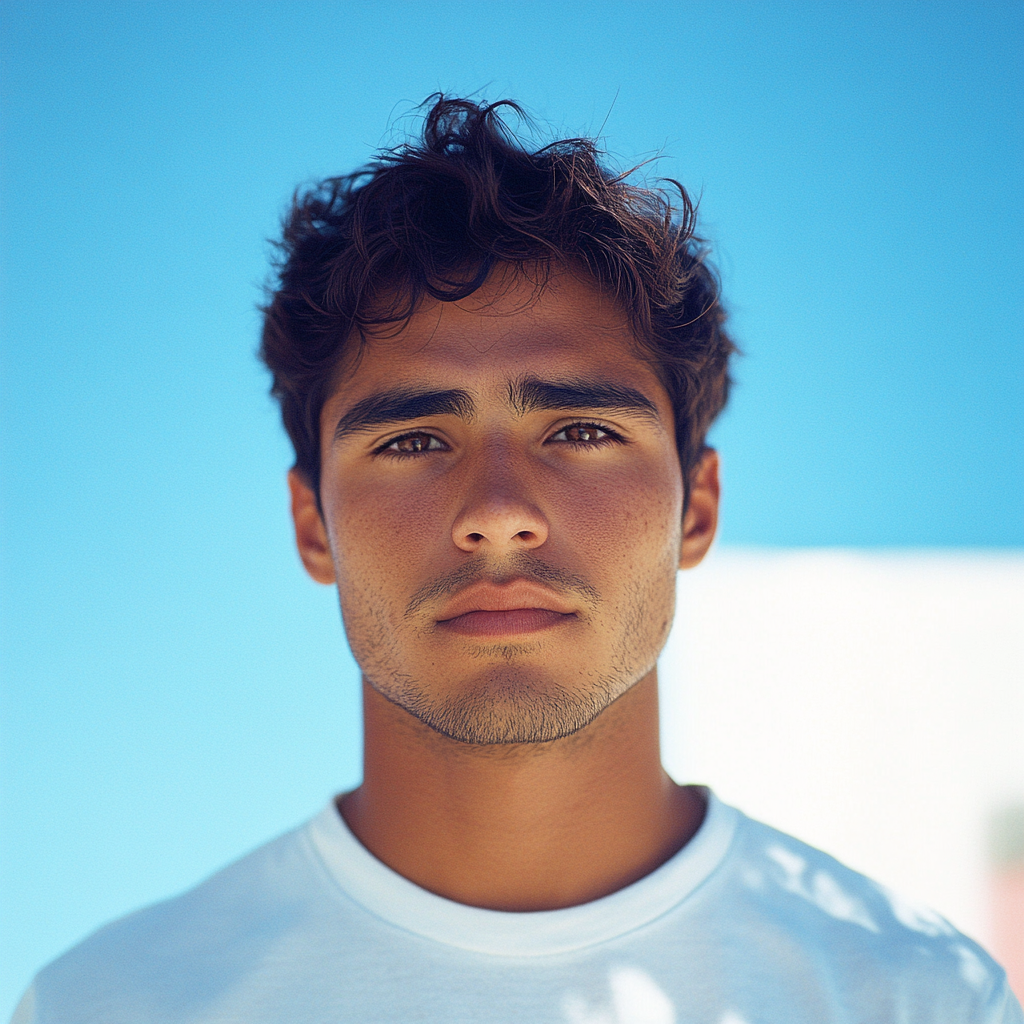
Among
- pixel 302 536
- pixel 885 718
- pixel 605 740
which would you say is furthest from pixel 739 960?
pixel 885 718

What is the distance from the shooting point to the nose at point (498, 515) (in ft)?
6.82

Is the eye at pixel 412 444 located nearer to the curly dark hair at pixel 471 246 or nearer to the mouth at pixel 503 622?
the curly dark hair at pixel 471 246

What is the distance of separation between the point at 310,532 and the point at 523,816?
1.07 metres

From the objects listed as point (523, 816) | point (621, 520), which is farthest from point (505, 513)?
point (523, 816)

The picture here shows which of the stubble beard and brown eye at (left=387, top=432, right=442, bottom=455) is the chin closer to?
the stubble beard

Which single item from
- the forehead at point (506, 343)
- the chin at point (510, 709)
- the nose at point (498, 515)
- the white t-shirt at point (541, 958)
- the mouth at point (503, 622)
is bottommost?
the white t-shirt at point (541, 958)

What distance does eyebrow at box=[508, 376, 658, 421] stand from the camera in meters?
2.24

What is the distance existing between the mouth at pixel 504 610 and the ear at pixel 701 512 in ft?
2.25

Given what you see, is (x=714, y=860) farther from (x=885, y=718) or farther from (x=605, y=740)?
(x=885, y=718)

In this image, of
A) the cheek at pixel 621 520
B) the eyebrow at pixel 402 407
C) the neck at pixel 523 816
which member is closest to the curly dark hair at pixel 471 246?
the eyebrow at pixel 402 407

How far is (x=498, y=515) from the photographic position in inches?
81.5

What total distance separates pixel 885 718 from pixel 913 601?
0.87 metres

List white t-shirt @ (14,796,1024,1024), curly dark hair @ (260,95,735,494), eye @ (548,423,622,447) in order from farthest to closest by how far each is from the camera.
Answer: curly dark hair @ (260,95,735,494) → eye @ (548,423,622,447) → white t-shirt @ (14,796,1024,1024)

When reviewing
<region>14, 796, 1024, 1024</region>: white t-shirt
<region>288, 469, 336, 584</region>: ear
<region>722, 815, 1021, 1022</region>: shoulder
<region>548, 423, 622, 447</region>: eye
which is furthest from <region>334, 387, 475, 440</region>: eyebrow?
<region>722, 815, 1021, 1022</region>: shoulder
